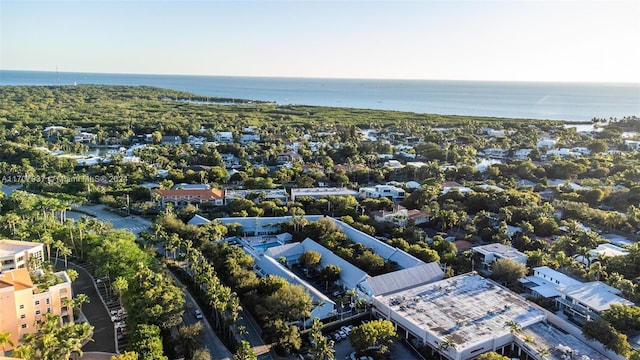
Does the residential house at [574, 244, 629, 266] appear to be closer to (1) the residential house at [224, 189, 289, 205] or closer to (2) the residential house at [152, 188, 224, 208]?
(1) the residential house at [224, 189, 289, 205]

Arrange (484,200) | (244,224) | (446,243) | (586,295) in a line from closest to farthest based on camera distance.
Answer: (586,295) → (446,243) → (244,224) → (484,200)

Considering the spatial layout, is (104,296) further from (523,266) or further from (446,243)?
(523,266)

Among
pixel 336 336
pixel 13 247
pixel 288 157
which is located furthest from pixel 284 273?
pixel 288 157

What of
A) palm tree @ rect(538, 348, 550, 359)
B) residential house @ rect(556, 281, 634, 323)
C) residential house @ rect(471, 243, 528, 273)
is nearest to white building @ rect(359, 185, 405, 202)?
residential house @ rect(471, 243, 528, 273)

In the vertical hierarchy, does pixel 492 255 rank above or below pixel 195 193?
below

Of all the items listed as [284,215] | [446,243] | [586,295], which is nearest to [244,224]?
[284,215]

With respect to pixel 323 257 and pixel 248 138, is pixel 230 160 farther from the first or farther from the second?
pixel 323 257
